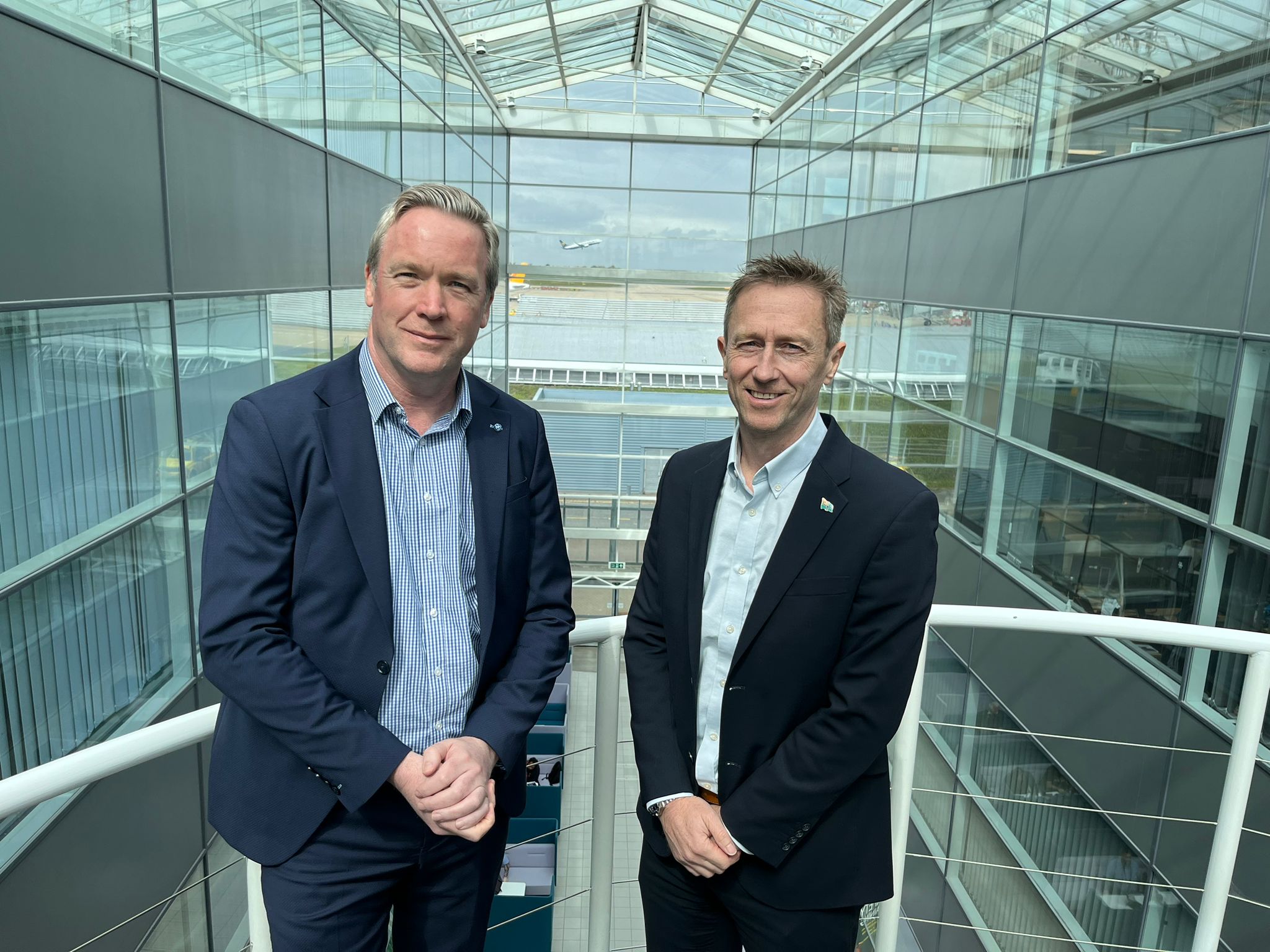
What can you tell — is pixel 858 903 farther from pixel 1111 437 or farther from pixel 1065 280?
pixel 1065 280

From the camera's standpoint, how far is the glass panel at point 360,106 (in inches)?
289

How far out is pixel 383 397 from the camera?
147 centimetres

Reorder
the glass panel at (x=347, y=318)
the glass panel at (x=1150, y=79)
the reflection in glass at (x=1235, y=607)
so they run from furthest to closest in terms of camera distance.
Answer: the glass panel at (x=347, y=318)
the glass panel at (x=1150, y=79)
the reflection in glass at (x=1235, y=607)

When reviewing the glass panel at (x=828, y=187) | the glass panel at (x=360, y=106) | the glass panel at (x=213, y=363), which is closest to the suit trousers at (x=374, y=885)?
the glass panel at (x=213, y=363)

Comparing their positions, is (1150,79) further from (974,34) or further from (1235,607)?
(1235,607)

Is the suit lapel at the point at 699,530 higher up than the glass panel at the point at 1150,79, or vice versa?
the glass panel at the point at 1150,79

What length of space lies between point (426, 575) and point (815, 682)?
690 millimetres

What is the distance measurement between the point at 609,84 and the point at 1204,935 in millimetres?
17887

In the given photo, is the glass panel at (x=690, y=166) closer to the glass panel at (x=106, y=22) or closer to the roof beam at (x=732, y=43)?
the roof beam at (x=732, y=43)

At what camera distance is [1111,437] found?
580cm

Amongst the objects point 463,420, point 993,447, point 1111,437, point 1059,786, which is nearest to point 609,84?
point 993,447

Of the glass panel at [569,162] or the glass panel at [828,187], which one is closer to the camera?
the glass panel at [828,187]

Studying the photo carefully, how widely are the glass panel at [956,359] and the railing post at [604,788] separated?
21.1 ft

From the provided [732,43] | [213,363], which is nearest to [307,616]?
[213,363]
